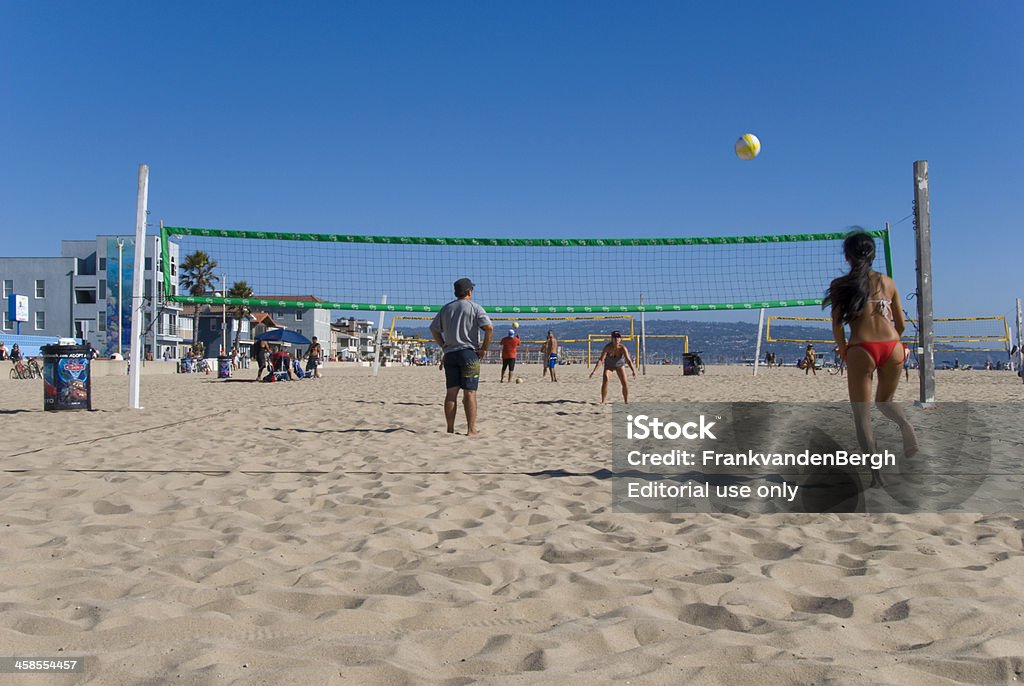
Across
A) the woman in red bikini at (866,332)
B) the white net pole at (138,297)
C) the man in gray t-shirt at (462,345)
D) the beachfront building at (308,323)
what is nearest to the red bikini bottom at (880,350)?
the woman in red bikini at (866,332)

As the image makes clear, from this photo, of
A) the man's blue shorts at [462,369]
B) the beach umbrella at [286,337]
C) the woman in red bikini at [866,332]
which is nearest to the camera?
the woman in red bikini at [866,332]

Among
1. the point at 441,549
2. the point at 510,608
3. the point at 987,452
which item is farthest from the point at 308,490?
the point at 987,452

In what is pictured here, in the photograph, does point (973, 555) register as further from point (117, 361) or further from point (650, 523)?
point (117, 361)

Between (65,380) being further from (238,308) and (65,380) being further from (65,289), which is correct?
(238,308)

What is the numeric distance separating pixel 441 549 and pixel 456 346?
3.51m

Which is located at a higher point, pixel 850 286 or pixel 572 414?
pixel 850 286

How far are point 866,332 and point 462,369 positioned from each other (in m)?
3.10

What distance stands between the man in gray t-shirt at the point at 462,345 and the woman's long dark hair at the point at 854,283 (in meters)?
2.86

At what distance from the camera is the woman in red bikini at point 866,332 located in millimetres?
3746

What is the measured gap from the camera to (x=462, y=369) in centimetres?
602

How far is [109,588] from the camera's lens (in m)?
2.20

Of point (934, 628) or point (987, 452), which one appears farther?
point (987, 452)

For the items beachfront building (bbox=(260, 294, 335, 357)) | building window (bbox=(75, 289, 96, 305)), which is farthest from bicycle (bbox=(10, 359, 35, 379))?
beachfront building (bbox=(260, 294, 335, 357))

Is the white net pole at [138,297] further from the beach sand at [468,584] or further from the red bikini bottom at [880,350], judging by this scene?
the red bikini bottom at [880,350]
